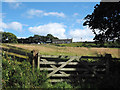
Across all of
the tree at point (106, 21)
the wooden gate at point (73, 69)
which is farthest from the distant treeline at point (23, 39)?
the wooden gate at point (73, 69)

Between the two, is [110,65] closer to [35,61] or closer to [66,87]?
[66,87]

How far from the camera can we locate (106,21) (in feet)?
34.9

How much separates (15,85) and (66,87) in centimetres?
249

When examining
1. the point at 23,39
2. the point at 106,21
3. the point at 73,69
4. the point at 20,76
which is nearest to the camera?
the point at 20,76

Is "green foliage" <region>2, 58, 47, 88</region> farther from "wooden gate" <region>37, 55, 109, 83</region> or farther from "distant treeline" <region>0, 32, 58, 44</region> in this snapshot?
"distant treeline" <region>0, 32, 58, 44</region>

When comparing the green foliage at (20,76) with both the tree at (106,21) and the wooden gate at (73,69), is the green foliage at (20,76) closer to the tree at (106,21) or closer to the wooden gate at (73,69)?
the wooden gate at (73,69)

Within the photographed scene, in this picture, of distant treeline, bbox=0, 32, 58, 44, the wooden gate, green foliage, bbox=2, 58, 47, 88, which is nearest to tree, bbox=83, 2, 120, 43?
the wooden gate

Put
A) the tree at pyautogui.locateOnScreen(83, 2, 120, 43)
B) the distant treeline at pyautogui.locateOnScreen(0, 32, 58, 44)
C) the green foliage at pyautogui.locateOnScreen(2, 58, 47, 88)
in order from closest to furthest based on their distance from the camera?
1. the green foliage at pyautogui.locateOnScreen(2, 58, 47, 88)
2. the tree at pyautogui.locateOnScreen(83, 2, 120, 43)
3. the distant treeline at pyautogui.locateOnScreen(0, 32, 58, 44)

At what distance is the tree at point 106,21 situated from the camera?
33.5 feet

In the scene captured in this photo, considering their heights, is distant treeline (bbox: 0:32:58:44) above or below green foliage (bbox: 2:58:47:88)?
above

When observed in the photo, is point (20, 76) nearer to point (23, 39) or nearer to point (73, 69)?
point (73, 69)

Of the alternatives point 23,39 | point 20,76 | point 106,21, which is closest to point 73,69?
point 20,76

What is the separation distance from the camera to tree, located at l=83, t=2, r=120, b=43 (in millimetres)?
10202

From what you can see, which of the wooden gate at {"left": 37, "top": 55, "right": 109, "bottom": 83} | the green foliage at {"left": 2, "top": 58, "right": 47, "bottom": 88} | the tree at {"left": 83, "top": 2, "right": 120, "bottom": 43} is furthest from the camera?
the tree at {"left": 83, "top": 2, "right": 120, "bottom": 43}
